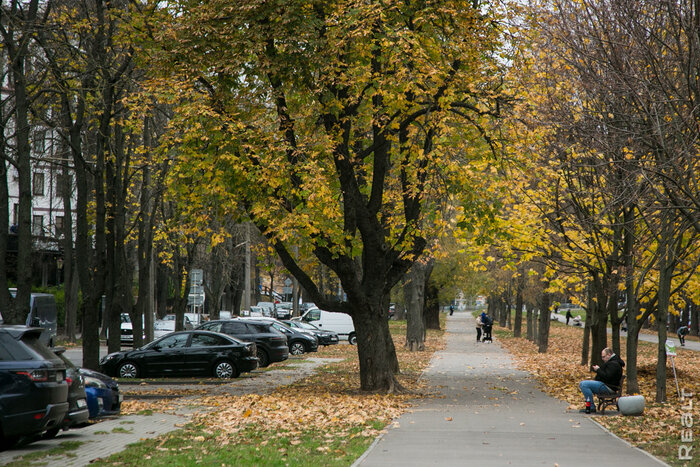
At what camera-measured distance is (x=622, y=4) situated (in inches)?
509

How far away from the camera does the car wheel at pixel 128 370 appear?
23250 millimetres

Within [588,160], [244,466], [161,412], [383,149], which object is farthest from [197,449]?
[588,160]

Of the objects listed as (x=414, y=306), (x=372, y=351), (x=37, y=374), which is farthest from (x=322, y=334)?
(x=37, y=374)

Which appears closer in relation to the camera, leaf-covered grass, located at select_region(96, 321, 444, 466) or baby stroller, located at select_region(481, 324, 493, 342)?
leaf-covered grass, located at select_region(96, 321, 444, 466)

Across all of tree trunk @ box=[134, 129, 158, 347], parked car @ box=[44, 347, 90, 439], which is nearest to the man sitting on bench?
parked car @ box=[44, 347, 90, 439]

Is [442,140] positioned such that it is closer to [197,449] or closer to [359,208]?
[359,208]

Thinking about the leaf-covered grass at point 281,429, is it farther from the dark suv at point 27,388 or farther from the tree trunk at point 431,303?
the tree trunk at point 431,303

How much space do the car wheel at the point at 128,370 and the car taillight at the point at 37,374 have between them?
43.7 feet

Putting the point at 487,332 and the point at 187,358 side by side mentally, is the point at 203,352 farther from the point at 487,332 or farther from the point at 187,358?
the point at 487,332

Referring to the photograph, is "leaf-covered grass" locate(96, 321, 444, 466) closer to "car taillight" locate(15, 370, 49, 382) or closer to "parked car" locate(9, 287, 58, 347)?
"car taillight" locate(15, 370, 49, 382)

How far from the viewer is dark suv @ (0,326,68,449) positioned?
9867 mm

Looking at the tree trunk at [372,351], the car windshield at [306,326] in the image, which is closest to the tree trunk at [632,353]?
the tree trunk at [372,351]

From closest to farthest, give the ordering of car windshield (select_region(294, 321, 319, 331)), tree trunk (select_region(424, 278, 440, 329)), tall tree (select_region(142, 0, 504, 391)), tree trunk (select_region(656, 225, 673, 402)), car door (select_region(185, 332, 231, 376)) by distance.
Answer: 1. tall tree (select_region(142, 0, 504, 391))
2. tree trunk (select_region(656, 225, 673, 402))
3. car door (select_region(185, 332, 231, 376))
4. car windshield (select_region(294, 321, 319, 331))
5. tree trunk (select_region(424, 278, 440, 329))

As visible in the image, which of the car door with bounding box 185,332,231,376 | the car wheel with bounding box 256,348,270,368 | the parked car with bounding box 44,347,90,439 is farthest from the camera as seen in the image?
the car wheel with bounding box 256,348,270,368
